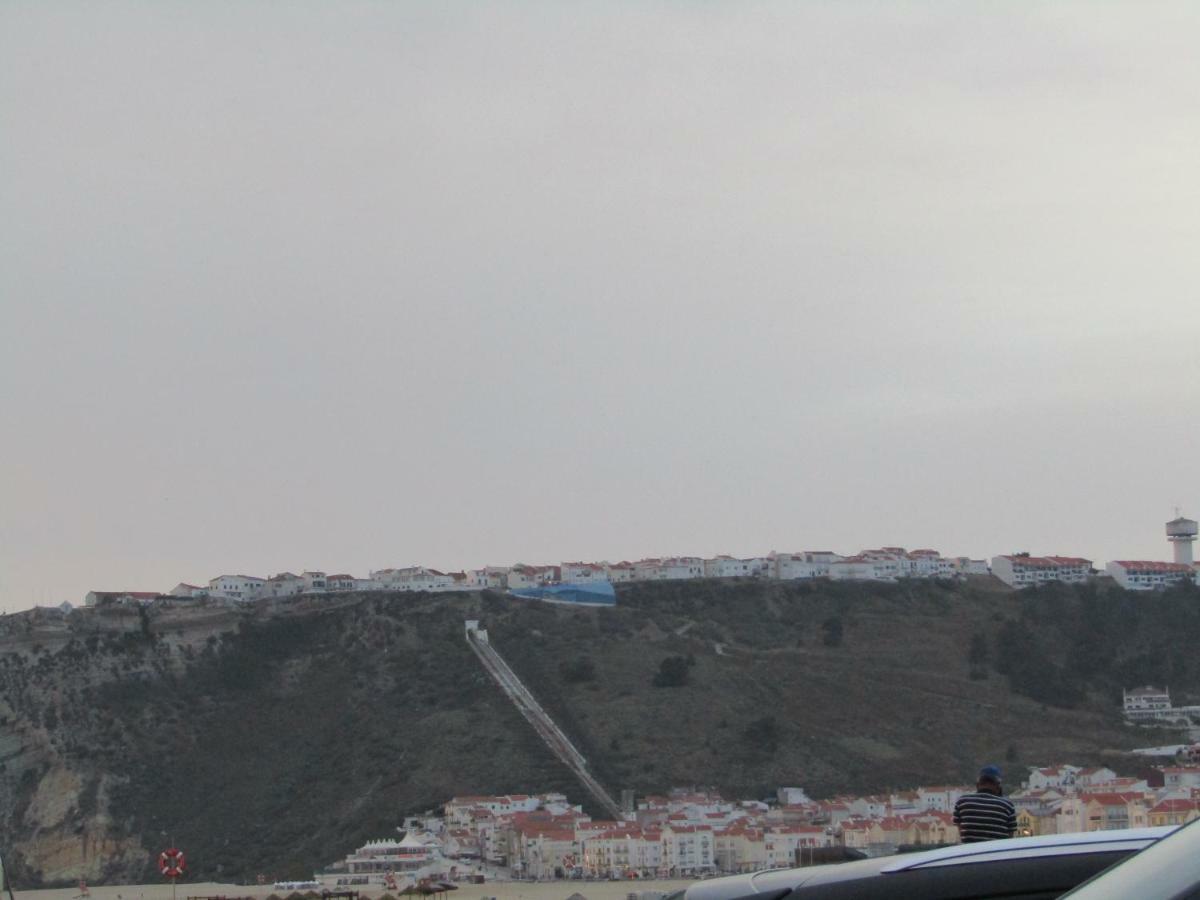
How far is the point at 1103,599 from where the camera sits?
8806cm

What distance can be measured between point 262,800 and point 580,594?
926 inches

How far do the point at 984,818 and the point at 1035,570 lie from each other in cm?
8879

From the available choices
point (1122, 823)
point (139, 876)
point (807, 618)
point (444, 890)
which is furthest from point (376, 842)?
point (807, 618)

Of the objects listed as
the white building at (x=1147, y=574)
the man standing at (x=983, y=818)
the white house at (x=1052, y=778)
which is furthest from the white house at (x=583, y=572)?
the man standing at (x=983, y=818)

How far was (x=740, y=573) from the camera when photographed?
9406 centimetres

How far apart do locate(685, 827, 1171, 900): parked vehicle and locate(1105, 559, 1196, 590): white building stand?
88.8 metres

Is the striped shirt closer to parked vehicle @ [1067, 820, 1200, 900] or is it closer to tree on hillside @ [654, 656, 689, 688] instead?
parked vehicle @ [1067, 820, 1200, 900]

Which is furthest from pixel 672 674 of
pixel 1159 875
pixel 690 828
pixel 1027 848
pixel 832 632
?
pixel 1159 875

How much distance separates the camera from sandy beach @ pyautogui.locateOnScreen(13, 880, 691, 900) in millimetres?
40312

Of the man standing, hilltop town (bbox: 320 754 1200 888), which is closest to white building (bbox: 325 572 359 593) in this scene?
hilltop town (bbox: 320 754 1200 888)

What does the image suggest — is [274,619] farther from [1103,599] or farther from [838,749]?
[1103,599]

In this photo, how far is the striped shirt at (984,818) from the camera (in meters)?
8.14

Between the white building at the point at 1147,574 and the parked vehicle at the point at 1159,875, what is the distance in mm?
90384

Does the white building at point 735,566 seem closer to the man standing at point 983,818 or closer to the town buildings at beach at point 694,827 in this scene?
the town buildings at beach at point 694,827
